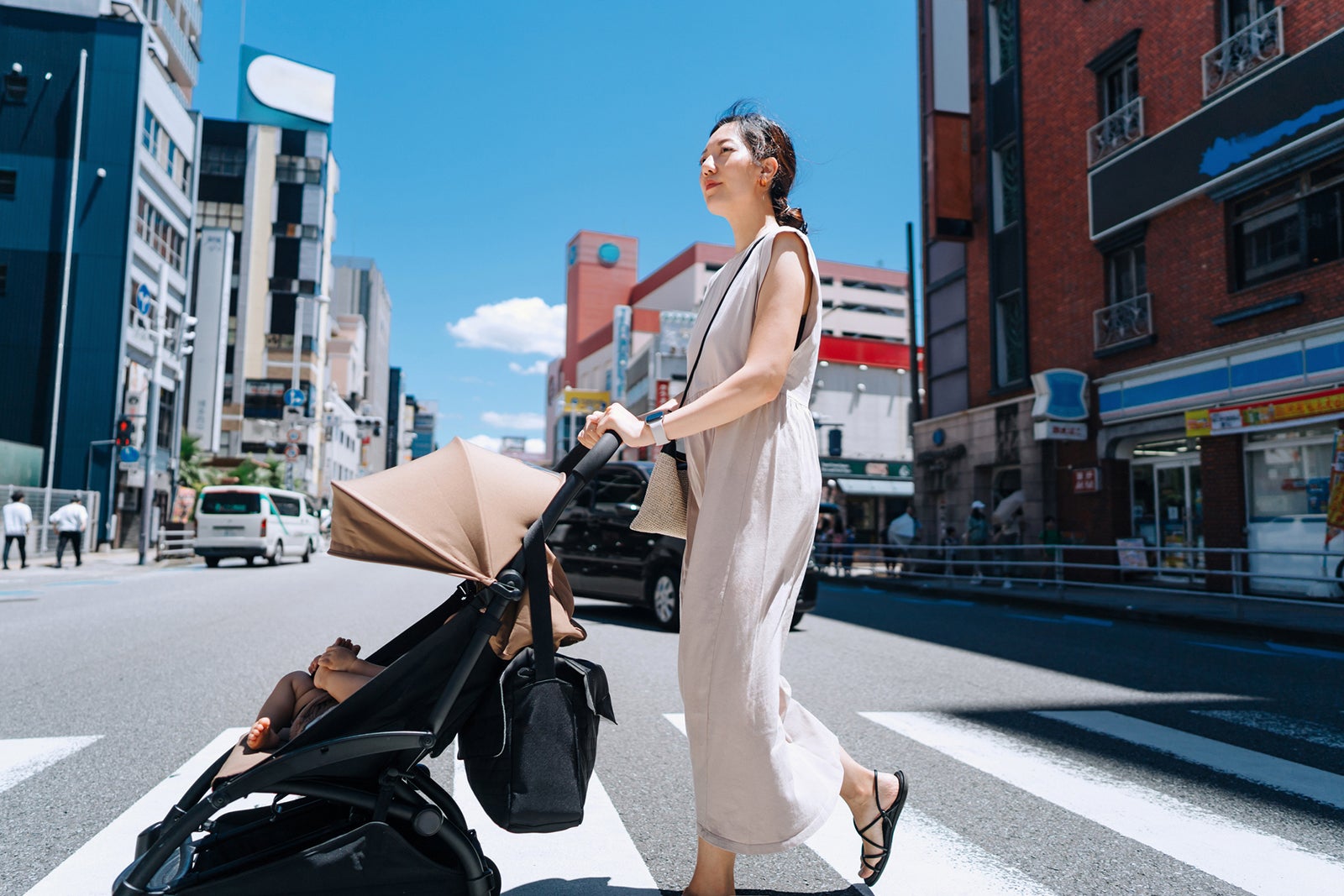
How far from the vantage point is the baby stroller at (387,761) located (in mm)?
2002

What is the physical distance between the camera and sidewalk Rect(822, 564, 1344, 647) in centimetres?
962

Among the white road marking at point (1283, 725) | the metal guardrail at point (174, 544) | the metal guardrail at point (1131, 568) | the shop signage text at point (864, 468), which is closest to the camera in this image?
the white road marking at point (1283, 725)

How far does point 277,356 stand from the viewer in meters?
71.9

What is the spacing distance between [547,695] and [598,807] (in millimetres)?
1572

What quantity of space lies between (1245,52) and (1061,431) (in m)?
6.85

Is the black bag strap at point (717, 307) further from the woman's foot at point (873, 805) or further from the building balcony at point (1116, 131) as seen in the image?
the building balcony at point (1116, 131)

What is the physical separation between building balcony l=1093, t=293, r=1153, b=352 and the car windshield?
18.6 meters

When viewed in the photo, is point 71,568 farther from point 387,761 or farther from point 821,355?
point 821,355

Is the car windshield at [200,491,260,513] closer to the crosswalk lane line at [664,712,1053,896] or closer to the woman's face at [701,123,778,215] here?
the crosswalk lane line at [664,712,1053,896]

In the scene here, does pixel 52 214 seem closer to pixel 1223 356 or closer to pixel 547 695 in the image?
pixel 1223 356

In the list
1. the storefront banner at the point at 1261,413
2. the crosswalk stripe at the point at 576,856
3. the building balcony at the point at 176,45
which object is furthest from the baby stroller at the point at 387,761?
the building balcony at the point at 176,45

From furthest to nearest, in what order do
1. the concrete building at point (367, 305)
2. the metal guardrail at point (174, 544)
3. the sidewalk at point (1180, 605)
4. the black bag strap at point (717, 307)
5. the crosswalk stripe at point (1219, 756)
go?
the concrete building at point (367, 305) → the metal guardrail at point (174, 544) → the sidewalk at point (1180, 605) → the crosswalk stripe at point (1219, 756) → the black bag strap at point (717, 307)

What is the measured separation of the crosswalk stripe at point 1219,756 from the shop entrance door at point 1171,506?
38.1ft

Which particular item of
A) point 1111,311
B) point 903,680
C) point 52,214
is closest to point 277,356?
point 52,214
